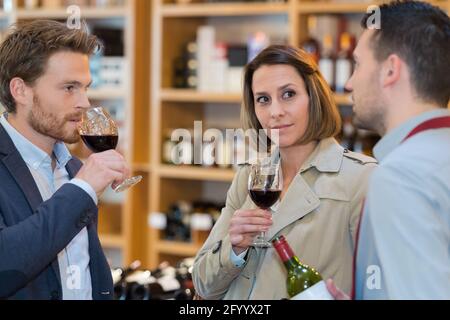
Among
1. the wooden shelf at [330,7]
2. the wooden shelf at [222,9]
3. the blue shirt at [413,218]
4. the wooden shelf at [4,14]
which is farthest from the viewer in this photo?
the wooden shelf at [4,14]

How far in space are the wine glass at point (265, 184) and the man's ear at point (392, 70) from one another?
0.40 meters

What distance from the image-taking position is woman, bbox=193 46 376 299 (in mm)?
1786

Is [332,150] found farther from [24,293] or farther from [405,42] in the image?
[24,293]

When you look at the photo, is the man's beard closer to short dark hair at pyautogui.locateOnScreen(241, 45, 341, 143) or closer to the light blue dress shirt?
the light blue dress shirt

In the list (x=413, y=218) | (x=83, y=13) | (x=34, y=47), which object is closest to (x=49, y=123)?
(x=34, y=47)

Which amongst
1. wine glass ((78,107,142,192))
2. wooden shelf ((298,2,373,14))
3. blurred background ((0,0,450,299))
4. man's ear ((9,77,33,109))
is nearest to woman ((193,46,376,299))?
wine glass ((78,107,142,192))

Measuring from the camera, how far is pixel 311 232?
5.93 feet

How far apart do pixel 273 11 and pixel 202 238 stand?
139cm

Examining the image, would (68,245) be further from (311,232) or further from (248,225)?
(311,232)

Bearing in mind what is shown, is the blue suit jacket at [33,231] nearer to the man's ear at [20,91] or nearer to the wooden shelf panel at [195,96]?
the man's ear at [20,91]

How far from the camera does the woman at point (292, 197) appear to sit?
1.79 m

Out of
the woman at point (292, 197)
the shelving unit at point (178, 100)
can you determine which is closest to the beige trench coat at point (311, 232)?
the woman at point (292, 197)

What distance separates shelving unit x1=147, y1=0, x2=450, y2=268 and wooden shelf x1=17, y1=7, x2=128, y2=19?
245 mm
